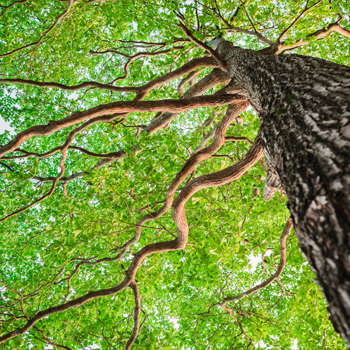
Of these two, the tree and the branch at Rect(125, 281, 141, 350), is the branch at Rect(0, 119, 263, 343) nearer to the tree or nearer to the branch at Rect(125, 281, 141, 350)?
the tree

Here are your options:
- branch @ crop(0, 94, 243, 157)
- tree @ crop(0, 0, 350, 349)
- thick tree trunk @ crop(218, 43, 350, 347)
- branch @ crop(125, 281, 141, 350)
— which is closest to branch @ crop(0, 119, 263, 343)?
tree @ crop(0, 0, 350, 349)

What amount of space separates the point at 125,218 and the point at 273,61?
2876mm

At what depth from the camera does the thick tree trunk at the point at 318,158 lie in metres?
0.88

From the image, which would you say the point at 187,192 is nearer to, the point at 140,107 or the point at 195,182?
the point at 195,182

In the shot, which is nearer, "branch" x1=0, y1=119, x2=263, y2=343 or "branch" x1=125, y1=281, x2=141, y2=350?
"branch" x1=0, y1=119, x2=263, y2=343

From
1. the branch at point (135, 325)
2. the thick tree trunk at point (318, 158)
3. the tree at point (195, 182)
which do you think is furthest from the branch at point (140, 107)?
the branch at point (135, 325)

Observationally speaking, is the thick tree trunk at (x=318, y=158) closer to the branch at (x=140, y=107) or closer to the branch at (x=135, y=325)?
the branch at (x=140, y=107)

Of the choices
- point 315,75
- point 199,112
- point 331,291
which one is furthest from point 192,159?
point 199,112

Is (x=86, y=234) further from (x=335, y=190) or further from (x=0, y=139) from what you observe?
(x=0, y=139)

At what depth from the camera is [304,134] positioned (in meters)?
1.37

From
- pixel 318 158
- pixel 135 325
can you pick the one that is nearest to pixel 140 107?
pixel 318 158

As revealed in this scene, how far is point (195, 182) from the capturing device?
10.5ft

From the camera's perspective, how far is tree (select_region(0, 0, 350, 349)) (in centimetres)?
128

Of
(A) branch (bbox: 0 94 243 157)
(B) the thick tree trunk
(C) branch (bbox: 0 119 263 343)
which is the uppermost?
(A) branch (bbox: 0 94 243 157)
